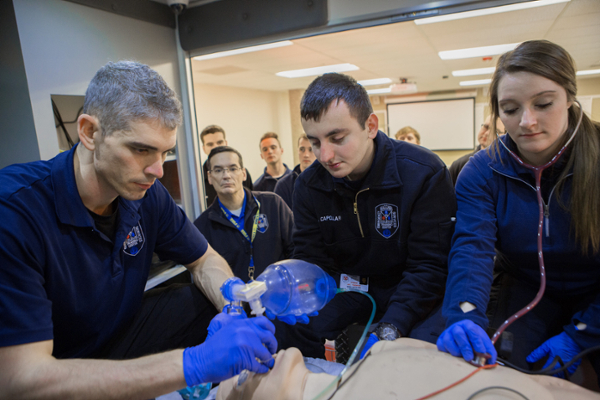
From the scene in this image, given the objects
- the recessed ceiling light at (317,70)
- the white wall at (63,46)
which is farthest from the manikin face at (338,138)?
the recessed ceiling light at (317,70)

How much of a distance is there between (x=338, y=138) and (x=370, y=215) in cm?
37

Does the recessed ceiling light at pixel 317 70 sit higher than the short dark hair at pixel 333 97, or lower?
higher

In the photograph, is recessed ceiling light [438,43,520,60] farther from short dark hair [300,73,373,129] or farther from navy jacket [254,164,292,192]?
short dark hair [300,73,373,129]

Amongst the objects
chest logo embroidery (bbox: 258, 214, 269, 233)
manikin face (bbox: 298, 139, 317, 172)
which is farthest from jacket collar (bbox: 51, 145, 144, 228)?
manikin face (bbox: 298, 139, 317, 172)

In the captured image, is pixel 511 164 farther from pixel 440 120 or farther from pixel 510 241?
pixel 440 120

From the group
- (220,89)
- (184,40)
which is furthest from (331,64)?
(184,40)

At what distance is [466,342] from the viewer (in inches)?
39.2

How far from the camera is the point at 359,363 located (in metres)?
0.97

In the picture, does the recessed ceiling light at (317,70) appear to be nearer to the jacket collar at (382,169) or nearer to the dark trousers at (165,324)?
the jacket collar at (382,169)

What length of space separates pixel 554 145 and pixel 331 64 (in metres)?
4.24

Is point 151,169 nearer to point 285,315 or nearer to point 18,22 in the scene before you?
point 285,315

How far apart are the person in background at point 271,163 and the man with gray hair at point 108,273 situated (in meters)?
2.25

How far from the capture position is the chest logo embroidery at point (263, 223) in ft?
8.00

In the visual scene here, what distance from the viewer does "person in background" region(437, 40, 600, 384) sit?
116 centimetres
